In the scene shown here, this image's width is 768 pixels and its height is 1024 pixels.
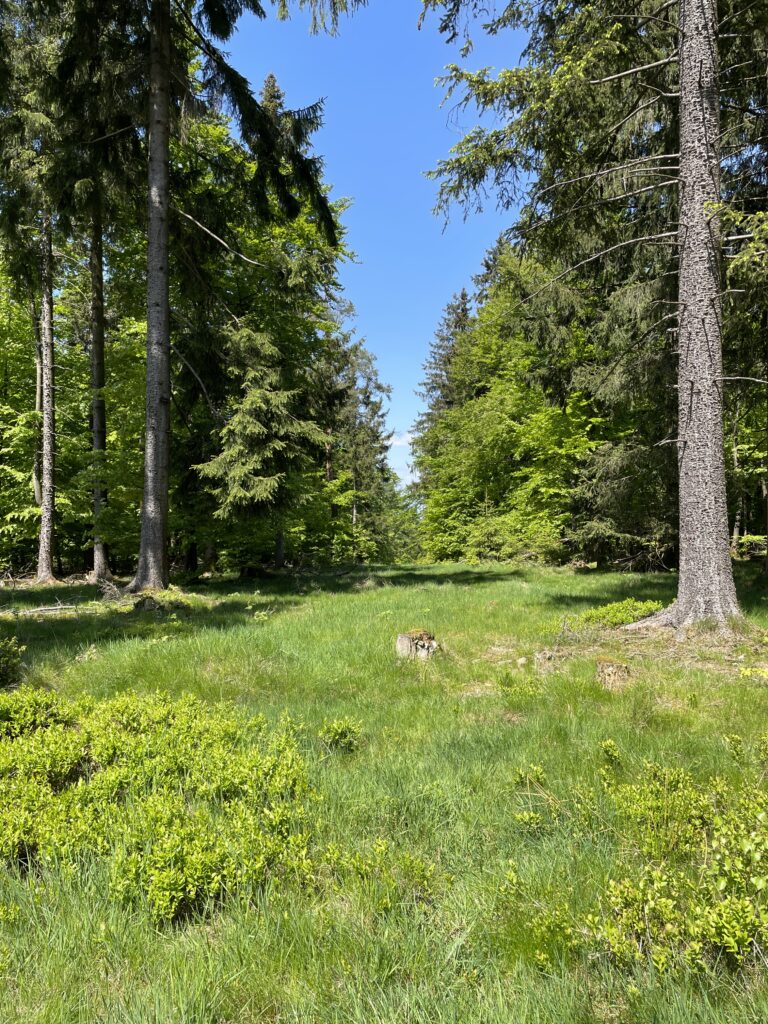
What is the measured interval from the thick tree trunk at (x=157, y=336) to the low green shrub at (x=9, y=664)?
207 inches

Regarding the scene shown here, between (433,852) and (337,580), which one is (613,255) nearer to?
(337,580)

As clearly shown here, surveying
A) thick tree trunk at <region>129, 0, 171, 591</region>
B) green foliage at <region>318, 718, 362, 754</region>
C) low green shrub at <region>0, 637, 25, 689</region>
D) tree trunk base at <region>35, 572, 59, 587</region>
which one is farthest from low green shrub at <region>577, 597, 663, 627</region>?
tree trunk base at <region>35, 572, 59, 587</region>

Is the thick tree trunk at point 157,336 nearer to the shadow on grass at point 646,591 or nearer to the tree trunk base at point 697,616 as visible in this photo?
the shadow on grass at point 646,591

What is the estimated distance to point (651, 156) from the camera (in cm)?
770

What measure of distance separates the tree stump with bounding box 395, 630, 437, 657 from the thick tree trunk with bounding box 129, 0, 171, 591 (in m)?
6.26

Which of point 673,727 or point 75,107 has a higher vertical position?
point 75,107

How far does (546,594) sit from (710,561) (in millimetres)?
4422

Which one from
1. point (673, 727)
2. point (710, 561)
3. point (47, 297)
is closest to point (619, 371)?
point (710, 561)

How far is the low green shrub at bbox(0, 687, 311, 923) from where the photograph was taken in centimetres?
221

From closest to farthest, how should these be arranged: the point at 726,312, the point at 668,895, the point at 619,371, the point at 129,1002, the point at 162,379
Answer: the point at 129,1002, the point at 668,895, the point at 726,312, the point at 162,379, the point at 619,371

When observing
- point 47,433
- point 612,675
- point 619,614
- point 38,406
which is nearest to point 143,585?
point 47,433

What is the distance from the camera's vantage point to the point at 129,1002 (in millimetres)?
1673

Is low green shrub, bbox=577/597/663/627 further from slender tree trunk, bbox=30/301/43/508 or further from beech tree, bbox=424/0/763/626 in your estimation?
slender tree trunk, bbox=30/301/43/508

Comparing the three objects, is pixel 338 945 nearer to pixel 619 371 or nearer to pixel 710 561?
pixel 710 561
